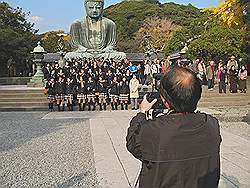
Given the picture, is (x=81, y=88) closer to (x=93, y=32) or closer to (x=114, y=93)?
(x=114, y=93)

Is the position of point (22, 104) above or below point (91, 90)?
below

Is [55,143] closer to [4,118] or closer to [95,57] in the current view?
[4,118]

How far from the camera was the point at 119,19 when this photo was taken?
217ft

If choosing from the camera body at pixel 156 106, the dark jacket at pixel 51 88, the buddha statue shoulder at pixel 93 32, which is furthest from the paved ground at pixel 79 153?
the buddha statue shoulder at pixel 93 32

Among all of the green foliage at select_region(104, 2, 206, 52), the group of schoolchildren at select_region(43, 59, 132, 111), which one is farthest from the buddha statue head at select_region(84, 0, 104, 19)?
the green foliage at select_region(104, 2, 206, 52)

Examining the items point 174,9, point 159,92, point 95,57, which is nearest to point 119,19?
point 174,9

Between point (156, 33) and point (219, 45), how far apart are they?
27443mm

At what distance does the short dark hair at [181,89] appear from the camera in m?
2.41

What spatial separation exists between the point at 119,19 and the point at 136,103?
167ft

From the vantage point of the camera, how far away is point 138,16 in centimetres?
6700

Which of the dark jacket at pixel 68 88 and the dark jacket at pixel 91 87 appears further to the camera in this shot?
the dark jacket at pixel 91 87

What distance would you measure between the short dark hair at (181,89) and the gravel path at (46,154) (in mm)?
3508

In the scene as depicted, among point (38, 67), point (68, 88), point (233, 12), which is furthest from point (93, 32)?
point (233, 12)

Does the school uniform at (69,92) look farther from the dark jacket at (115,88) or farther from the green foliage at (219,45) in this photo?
the green foliage at (219,45)
